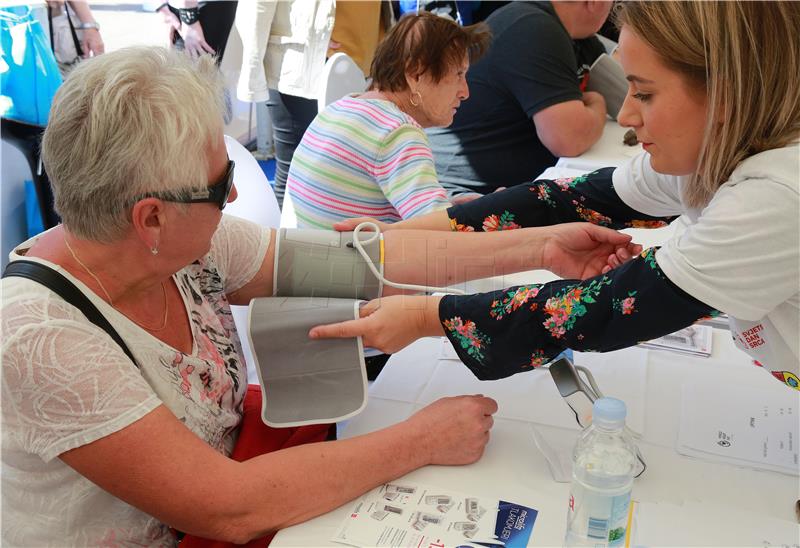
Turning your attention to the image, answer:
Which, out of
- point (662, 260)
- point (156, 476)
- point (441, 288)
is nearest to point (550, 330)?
point (662, 260)

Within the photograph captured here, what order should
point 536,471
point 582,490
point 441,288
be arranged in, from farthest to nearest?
point 441,288 → point 536,471 → point 582,490

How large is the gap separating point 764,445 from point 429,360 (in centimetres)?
59

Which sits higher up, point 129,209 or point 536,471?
point 129,209

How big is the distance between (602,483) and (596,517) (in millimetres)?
43

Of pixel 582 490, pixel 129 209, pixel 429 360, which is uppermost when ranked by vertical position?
pixel 129 209

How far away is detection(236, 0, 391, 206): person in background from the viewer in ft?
11.0

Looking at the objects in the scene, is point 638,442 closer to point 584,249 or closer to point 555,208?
A: point 584,249

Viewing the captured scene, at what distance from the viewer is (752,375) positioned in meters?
1.33

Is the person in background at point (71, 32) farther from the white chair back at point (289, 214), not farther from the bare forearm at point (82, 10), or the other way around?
the white chair back at point (289, 214)

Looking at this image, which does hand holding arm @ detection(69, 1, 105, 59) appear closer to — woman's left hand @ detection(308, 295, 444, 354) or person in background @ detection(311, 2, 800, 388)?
woman's left hand @ detection(308, 295, 444, 354)

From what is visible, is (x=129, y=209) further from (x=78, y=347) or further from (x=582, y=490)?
(x=582, y=490)

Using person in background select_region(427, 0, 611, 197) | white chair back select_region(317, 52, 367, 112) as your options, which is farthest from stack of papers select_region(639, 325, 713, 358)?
white chair back select_region(317, 52, 367, 112)

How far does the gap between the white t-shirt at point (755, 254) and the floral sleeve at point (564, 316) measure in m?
0.03

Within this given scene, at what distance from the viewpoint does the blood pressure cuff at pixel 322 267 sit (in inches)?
56.6
